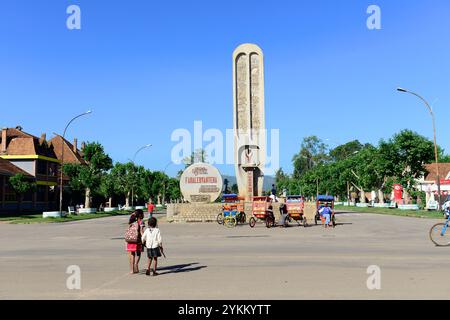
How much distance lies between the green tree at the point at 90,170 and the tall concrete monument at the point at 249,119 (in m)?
21.5

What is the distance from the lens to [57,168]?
71.1 metres

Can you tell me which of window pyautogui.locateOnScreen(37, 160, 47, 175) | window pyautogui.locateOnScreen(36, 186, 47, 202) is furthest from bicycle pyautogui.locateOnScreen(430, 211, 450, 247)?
window pyautogui.locateOnScreen(36, 186, 47, 202)

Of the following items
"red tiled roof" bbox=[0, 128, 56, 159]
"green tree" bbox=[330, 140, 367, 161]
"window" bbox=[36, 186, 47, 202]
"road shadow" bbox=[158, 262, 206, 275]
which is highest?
"green tree" bbox=[330, 140, 367, 161]

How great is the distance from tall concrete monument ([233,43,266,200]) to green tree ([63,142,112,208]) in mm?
21491

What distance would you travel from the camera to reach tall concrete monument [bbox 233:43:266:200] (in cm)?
4712

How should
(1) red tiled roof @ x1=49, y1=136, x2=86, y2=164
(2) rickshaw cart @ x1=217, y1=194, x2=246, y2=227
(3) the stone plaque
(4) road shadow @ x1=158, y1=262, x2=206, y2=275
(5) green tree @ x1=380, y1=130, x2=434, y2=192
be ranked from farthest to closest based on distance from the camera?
(1) red tiled roof @ x1=49, y1=136, x2=86, y2=164
(5) green tree @ x1=380, y1=130, x2=434, y2=192
(3) the stone plaque
(2) rickshaw cart @ x1=217, y1=194, x2=246, y2=227
(4) road shadow @ x1=158, y1=262, x2=206, y2=275

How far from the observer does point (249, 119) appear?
155 ft

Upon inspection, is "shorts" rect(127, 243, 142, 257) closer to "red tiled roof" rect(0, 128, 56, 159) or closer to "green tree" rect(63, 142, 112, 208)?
"green tree" rect(63, 142, 112, 208)

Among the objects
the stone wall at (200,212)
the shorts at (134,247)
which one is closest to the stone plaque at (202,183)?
the stone wall at (200,212)

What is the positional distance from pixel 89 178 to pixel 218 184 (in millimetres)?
24701

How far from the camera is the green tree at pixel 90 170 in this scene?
195 feet

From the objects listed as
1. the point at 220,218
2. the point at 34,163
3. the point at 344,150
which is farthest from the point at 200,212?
the point at 344,150

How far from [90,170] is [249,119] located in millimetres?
24752
